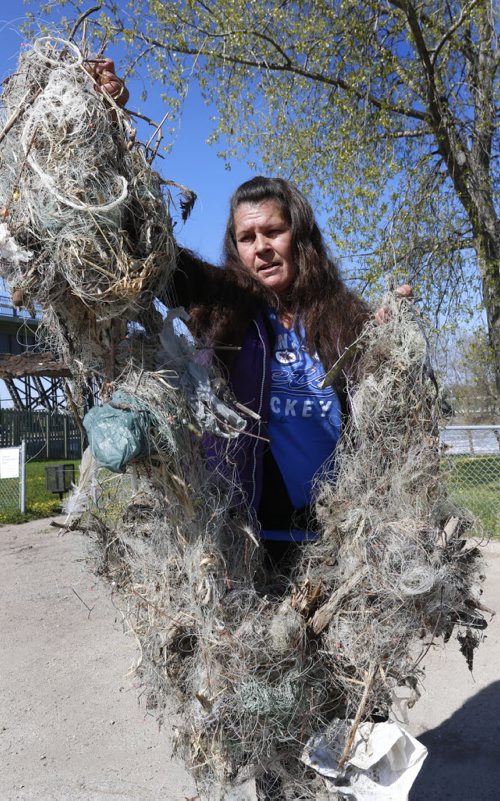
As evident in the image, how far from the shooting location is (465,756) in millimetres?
2898

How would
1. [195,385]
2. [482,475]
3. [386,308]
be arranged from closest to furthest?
[195,385] < [386,308] < [482,475]

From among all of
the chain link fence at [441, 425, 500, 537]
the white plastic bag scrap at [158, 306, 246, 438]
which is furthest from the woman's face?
the chain link fence at [441, 425, 500, 537]

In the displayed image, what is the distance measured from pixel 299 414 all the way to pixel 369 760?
86 centimetres

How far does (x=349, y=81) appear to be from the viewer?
8.72m

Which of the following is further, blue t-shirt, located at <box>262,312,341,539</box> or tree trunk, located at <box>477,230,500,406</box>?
tree trunk, located at <box>477,230,500,406</box>

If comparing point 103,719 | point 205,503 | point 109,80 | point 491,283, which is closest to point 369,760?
point 205,503

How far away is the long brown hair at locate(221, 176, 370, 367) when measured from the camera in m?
1.73

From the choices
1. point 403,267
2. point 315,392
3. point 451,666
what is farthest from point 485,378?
point 315,392

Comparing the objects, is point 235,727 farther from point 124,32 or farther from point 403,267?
point 124,32

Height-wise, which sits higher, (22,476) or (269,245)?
(269,245)

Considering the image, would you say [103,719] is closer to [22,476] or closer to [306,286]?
[306,286]

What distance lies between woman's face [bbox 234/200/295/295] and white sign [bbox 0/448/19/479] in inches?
307

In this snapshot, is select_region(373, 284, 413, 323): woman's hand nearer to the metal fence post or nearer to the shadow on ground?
the shadow on ground

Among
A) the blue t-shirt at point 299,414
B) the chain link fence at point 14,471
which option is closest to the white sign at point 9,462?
the chain link fence at point 14,471
